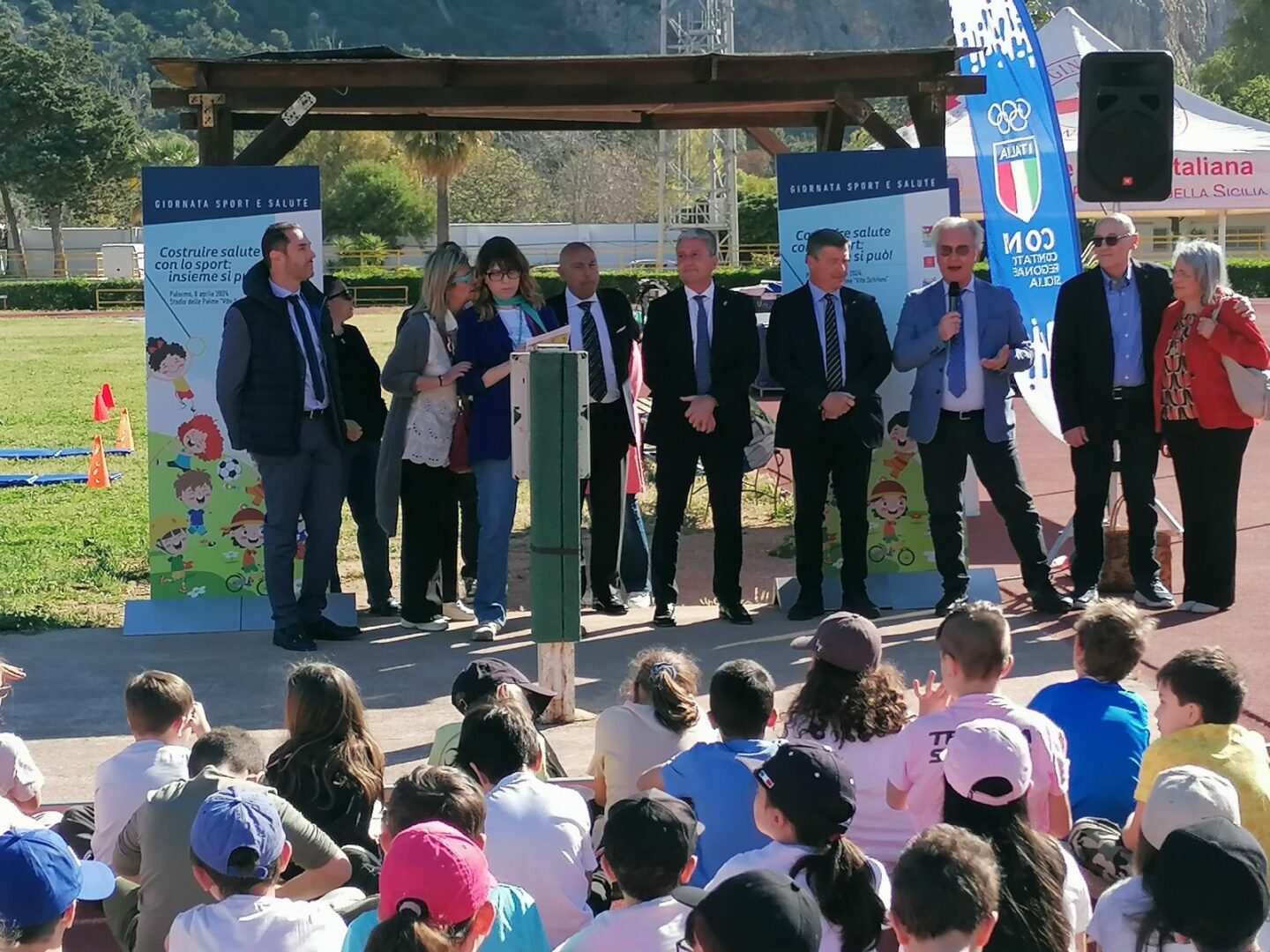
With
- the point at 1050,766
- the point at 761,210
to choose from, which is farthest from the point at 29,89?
the point at 1050,766

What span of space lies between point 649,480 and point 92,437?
733 cm

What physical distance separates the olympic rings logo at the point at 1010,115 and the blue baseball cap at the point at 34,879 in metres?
9.04

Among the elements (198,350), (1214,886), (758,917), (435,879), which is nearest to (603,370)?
(198,350)

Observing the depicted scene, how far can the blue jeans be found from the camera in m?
8.16

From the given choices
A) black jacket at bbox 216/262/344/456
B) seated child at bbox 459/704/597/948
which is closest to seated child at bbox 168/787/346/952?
seated child at bbox 459/704/597/948

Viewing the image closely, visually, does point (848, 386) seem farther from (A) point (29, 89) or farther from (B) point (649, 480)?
(A) point (29, 89)

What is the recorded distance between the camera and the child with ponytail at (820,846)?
3.57 m

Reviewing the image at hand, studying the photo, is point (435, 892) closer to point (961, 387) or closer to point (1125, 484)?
point (961, 387)

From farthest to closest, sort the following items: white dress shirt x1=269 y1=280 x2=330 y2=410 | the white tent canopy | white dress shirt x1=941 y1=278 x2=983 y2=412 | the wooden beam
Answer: the white tent canopy → the wooden beam → white dress shirt x1=941 y1=278 x2=983 y2=412 → white dress shirt x1=269 y1=280 x2=330 y2=410

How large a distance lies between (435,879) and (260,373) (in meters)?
5.18

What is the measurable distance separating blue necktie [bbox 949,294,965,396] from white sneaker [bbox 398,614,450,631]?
296cm

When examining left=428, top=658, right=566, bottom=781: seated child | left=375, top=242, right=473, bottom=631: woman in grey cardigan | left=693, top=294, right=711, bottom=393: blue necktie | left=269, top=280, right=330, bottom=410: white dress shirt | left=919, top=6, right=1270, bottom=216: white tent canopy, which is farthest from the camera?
left=919, top=6, right=1270, bottom=216: white tent canopy

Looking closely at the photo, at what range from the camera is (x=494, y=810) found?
4035 mm

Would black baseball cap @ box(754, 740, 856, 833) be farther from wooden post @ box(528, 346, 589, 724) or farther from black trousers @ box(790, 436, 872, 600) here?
black trousers @ box(790, 436, 872, 600)
